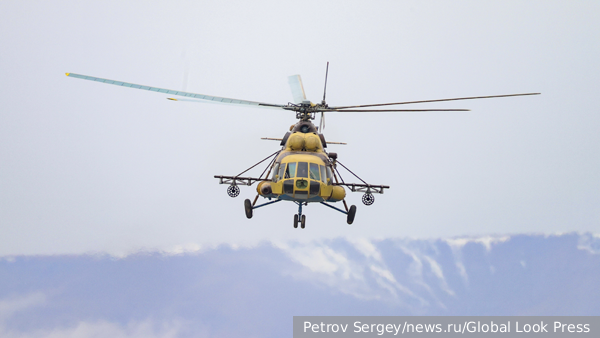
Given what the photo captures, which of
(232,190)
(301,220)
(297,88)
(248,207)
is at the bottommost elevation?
(301,220)

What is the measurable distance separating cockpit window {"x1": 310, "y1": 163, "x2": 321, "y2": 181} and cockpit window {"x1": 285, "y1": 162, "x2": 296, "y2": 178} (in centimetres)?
78

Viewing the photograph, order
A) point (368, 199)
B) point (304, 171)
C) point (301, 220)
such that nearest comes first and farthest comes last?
1. point (304, 171)
2. point (301, 220)
3. point (368, 199)

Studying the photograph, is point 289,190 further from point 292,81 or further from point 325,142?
point 292,81

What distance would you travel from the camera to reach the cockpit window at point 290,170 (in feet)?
75.3

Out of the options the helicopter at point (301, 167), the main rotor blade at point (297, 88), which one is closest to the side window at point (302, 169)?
the helicopter at point (301, 167)

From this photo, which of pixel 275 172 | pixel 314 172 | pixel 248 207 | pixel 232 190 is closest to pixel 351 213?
pixel 314 172

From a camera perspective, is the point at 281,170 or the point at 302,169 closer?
the point at 302,169

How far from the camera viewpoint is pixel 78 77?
66.6 ft

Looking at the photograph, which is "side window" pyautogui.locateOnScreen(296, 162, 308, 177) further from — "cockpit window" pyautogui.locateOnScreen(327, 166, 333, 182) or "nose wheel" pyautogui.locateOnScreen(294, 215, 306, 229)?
"nose wheel" pyautogui.locateOnScreen(294, 215, 306, 229)

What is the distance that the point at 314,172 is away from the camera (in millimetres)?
23203

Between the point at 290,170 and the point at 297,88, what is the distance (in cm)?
692

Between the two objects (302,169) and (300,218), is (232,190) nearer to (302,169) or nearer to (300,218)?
(300,218)

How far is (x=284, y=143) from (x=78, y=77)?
1075 centimetres

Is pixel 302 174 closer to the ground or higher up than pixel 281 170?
closer to the ground
